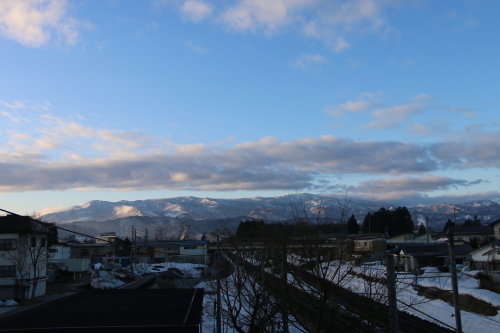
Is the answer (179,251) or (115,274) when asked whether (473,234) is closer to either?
(179,251)

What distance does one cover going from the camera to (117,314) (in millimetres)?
12812

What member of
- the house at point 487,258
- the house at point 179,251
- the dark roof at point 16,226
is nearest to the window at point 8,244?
the dark roof at point 16,226

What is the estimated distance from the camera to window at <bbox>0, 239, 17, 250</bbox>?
38.0m

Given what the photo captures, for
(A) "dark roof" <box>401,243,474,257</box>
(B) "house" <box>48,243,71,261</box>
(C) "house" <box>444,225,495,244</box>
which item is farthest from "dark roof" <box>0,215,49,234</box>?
(C) "house" <box>444,225,495,244</box>

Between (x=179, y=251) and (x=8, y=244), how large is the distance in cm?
4523

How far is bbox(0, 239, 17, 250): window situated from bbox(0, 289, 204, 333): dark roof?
24.1 metres

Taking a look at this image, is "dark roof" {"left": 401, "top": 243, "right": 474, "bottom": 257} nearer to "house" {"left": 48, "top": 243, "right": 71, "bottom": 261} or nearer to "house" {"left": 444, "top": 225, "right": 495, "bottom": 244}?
"house" {"left": 444, "top": 225, "right": 495, "bottom": 244}

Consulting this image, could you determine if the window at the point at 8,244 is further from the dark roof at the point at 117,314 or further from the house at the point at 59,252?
the house at the point at 59,252

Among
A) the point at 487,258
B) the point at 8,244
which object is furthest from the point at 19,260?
the point at 487,258

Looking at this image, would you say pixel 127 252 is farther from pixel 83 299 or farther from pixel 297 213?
pixel 297 213

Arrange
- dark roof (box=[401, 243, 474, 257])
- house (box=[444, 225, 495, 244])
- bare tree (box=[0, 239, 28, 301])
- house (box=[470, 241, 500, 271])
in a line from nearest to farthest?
bare tree (box=[0, 239, 28, 301]) → house (box=[470, 241, 500, 271]) → dark roof (box=[401, 243, 474, 257]) → house (box=[444, 225, 495, 244])

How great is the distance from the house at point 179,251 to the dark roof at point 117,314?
5714 centimetres

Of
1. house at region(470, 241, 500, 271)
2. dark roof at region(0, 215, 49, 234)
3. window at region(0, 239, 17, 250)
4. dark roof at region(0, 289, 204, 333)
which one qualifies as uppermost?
dark roof at region(0, 215, 49, 234)

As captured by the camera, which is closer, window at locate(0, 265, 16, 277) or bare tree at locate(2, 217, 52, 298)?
A: bare tree at locate(2, 217, 52, 298)
